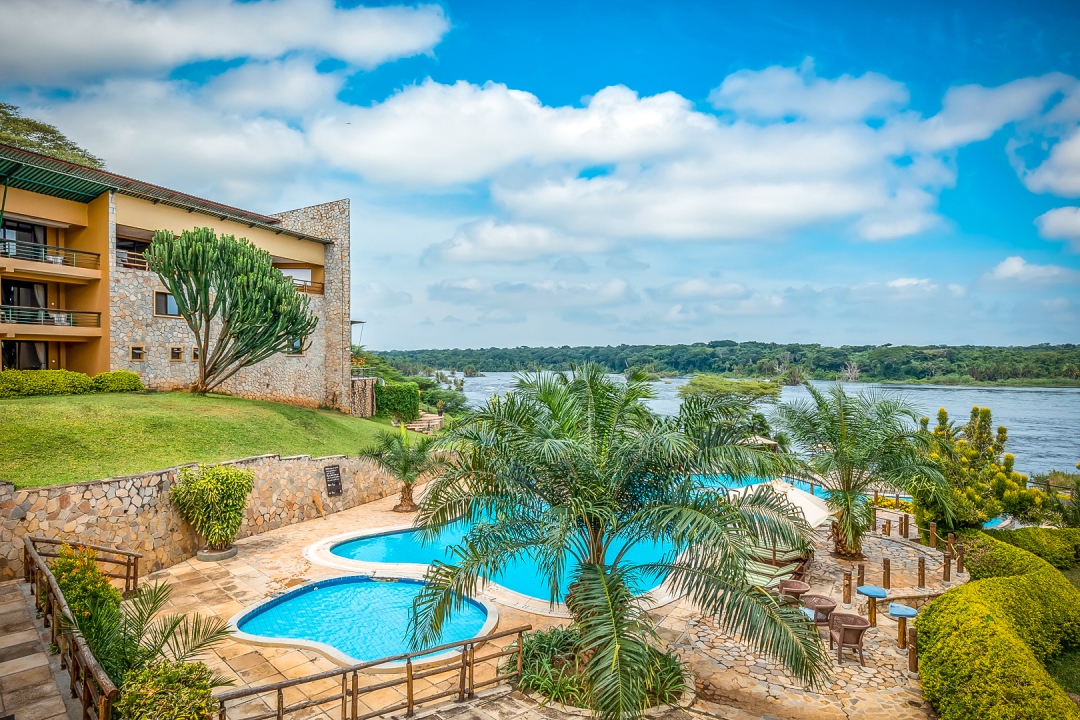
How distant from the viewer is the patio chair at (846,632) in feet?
25.6

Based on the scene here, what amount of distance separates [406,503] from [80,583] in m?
10.4

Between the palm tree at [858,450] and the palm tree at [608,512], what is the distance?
633cm

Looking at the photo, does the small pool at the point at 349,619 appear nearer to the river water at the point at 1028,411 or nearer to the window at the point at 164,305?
the window at the point at 164,305

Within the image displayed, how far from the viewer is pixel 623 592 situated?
6.18 meters

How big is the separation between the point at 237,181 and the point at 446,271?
15.0m

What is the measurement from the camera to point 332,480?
654 inches

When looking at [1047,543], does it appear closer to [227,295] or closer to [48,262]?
[227,295]

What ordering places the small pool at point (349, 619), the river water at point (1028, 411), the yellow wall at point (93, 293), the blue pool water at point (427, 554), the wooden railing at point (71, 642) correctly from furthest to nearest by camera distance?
the river water at point (1028, 411)
the yellow wall at point (93, 293)
the blue pool water at point (427, 554)
the small pool at point (349, 619)
the wooden railing at point (71, 642)

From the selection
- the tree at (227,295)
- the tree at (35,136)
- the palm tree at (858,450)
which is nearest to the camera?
the palm tree at (858,450)

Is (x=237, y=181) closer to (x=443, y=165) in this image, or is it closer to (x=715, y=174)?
(x=443, y=165)

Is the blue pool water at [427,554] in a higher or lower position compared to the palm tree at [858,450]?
lower

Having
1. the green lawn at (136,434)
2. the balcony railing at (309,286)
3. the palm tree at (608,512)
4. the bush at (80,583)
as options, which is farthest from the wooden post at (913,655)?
the balcony railing at (309,286)

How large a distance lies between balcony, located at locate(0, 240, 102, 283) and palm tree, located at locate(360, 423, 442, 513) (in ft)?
39.7

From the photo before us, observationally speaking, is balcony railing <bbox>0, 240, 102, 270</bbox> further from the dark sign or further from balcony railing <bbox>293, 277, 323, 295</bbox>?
the dark sign
